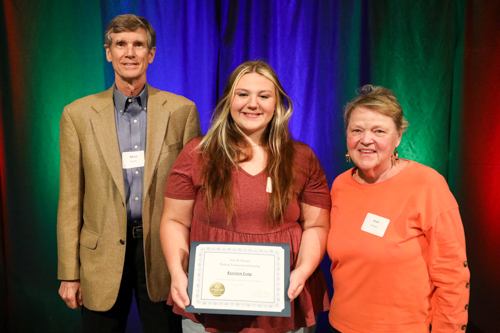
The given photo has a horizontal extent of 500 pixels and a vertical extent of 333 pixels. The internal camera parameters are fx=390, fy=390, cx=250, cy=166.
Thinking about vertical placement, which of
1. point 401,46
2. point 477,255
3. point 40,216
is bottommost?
point 477,255

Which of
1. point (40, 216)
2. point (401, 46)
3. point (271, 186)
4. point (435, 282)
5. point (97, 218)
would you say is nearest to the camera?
point (435, 282)

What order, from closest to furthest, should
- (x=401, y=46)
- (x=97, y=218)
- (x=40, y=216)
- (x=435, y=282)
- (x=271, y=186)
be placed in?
(x=435, y=282) < (x=271, y=186) < (x=97, y=218) < (x=401, y=46) < (x=40, y=216)

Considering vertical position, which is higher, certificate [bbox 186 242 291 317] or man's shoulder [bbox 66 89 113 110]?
man's shoulder [bbox 66 89 113 110]

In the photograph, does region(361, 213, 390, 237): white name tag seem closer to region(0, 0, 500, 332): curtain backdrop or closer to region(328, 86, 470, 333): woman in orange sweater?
region(328, 86, 470, 333): woman in orange sweater

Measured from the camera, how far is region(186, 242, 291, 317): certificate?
143cm

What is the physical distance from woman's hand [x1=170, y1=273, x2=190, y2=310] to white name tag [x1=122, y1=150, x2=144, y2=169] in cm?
57

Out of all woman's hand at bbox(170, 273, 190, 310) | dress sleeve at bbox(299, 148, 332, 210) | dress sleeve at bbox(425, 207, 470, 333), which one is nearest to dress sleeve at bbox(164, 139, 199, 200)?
woman's hand at bbox(170, 273, 190, 310)

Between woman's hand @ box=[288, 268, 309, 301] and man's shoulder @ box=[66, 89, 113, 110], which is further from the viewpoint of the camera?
man's shoulder @ box=[66, 89, 113, 110]

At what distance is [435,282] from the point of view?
149 centimetres

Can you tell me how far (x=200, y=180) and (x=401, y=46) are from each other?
176cm

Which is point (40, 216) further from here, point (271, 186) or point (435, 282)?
point (435, 282)

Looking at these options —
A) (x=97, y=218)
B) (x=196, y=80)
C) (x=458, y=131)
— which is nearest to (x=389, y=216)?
(x=97, y=218)

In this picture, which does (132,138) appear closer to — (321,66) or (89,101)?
(89,101)

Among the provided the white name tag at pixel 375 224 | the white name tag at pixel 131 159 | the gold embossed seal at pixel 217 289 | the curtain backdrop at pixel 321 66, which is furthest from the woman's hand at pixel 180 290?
the curtain backdrop at pixel 321 66
